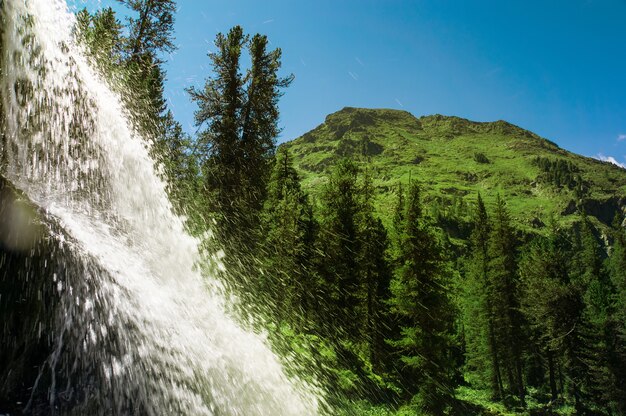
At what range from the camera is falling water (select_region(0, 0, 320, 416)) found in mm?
4777

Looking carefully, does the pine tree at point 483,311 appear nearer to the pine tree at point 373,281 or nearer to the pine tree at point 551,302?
the pine tree at point 551,302

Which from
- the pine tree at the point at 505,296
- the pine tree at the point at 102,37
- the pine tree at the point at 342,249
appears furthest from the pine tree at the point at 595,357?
the pine tree at the point at 102,37

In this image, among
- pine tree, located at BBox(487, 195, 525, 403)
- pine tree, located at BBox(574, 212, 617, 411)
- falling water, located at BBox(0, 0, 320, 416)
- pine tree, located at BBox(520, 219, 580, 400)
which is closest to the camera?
falling water, located at BBox(0, 0, 320, 416)

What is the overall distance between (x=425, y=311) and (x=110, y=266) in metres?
19.5

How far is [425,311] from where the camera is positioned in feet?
72.5

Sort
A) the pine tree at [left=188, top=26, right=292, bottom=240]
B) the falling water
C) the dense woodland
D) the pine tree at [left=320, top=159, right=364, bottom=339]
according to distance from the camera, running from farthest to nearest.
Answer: the pine tree at [left=320, top=159, right=364, bottom=339]
the pine tree at [left=188, top=26, right=292, bottom=240]
the dense woodland
the falling water

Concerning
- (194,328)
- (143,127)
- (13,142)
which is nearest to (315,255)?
(143,127)

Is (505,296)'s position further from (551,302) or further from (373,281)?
(373,281)

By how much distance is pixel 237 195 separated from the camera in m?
18.6

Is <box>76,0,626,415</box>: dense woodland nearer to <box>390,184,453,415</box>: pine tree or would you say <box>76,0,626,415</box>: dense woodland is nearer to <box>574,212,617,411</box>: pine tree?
<box>390,184,453,415</box>: pine tree

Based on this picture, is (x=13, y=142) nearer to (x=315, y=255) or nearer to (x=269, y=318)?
(x=269, y=318)

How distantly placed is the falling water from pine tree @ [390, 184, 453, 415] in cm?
1427

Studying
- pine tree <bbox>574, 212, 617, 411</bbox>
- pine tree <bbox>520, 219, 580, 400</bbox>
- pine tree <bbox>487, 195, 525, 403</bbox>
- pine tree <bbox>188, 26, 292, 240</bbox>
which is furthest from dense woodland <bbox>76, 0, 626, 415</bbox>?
pine tree <bbox>574, 212, 617, 411</bbox>

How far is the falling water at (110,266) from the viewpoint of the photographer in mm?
4777
